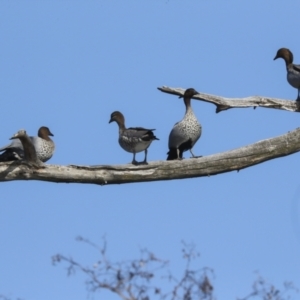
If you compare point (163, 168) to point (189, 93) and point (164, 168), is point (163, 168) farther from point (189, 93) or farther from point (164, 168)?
point (189, 93)

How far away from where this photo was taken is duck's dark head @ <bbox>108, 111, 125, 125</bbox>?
14.8 metres

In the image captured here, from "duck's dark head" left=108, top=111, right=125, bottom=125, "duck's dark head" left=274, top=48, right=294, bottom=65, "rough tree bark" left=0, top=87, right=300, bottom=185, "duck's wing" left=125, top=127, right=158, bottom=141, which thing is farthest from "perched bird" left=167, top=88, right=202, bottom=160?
"rough tree bark" left=0, top=87, right=300, bottom=185

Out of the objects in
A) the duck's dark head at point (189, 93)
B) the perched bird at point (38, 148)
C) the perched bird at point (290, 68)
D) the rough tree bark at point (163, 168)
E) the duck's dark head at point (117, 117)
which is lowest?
the rough tree bark at point (163, 168)

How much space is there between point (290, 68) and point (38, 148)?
3.27 metres

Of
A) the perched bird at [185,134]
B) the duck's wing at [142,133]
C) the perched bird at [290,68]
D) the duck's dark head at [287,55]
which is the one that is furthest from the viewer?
the duck's dark head at [287,55]

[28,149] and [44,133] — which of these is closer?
[28,149]

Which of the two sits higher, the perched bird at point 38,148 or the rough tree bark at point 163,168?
the perched bird at point 38,148

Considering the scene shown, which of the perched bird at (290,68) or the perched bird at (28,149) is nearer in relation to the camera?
the perched bird at (28,149)

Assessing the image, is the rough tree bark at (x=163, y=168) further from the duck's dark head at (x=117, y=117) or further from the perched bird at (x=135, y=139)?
the duck's dark head at (x=117, y=117)

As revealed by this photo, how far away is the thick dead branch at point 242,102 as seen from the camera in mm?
12844

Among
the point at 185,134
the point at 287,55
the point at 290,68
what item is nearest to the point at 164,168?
the point at 185,134

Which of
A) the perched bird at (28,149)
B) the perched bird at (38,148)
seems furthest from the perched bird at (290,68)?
the perched bird at (28,149)

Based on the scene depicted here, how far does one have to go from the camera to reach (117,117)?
14875 millimetres

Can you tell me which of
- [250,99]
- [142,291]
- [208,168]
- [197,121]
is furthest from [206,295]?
[197,121]
